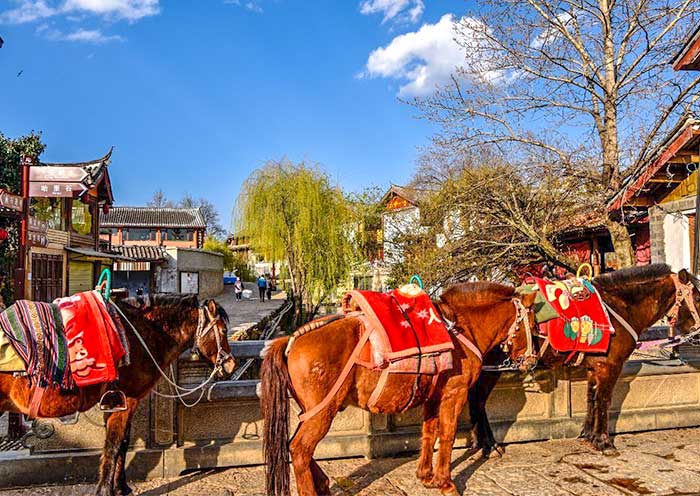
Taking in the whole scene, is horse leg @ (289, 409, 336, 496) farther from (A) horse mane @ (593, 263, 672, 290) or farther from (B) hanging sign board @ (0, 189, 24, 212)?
(B) hanging sign board @ (0, 189, 24, 212)

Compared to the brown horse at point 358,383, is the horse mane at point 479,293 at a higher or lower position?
higher

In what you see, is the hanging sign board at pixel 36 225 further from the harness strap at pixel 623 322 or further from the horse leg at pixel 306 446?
the harness strap at pixel 623 322

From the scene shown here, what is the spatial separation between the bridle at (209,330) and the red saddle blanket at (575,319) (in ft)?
8.16

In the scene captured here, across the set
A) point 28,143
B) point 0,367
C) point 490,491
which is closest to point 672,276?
point 490,491

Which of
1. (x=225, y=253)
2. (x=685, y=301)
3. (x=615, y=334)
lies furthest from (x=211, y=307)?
(x=225, y=253)

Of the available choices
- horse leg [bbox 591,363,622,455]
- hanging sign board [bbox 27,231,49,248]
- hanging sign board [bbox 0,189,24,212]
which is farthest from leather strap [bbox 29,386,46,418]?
horse leg [bbox 591,363,622,455]

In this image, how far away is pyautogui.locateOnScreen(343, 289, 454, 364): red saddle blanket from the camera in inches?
123

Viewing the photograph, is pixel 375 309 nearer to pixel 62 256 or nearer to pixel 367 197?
pixel 62 256

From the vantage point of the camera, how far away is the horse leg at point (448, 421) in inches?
137

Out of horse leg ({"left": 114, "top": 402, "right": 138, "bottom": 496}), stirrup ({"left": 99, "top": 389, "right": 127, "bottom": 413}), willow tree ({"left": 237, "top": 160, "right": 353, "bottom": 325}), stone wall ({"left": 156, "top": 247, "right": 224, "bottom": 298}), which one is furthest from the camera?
stone wall ({"left": 156, "top": 247, "right": 224, "bottom": 298})

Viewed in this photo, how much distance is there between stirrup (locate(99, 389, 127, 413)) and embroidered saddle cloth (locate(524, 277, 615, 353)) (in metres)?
3.08

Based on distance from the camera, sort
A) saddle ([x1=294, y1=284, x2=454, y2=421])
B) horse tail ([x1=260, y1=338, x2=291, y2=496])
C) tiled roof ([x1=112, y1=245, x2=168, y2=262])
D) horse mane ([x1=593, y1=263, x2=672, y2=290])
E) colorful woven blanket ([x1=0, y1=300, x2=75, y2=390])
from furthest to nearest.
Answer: tiled roof ([x1=112, y1=245, x2=168, y2=262]), horse mane ([x1=593, y1=263, x2=672, y2=290]), saddle ([x1=294, y1=284, x2=454, y2=421]), horse tail ([x1=260, y1=338, x2=291, y2=496]), colorful woven blanket ([x1=0, y1=300, x2=75, y2=390])

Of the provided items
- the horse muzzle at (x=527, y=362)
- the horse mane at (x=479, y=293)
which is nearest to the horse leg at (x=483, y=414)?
the horse muzzle at (x=527, y=362)

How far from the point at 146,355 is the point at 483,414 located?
2.79 meters
